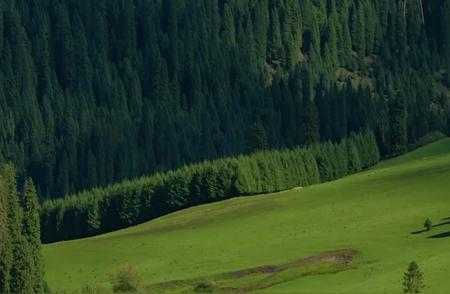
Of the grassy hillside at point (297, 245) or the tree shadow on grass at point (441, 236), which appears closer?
the grassy hillside at point (297, 245)

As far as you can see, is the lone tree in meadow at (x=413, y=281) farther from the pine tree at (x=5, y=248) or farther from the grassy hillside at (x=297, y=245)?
the pine tree at (x=5, y=248)

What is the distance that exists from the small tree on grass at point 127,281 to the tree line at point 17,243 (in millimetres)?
6562

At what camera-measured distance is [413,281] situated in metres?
111

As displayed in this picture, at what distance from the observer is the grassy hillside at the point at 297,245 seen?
131125 millimetres

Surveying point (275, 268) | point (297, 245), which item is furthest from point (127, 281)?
point (297, 245)

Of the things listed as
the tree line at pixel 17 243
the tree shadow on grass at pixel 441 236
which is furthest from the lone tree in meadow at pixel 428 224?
the tree line at pixel 17 243

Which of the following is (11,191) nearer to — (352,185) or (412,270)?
(412,270)

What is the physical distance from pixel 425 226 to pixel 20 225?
41.9 metres

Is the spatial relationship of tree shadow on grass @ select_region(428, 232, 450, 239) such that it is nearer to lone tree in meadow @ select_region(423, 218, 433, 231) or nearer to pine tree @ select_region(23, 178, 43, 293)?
lone tree in meadow @ select_region(423, 218, 433, 231)

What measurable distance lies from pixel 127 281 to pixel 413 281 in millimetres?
29876

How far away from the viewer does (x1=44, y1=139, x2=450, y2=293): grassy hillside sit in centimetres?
13112

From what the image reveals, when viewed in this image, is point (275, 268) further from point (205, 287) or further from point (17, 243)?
point (17, 243)

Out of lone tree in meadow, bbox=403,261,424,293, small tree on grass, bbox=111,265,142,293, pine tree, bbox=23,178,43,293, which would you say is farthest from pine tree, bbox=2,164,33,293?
lone tree in meadow, bbox=403,261,424,293

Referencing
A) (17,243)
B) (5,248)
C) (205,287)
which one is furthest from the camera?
(17,243)
